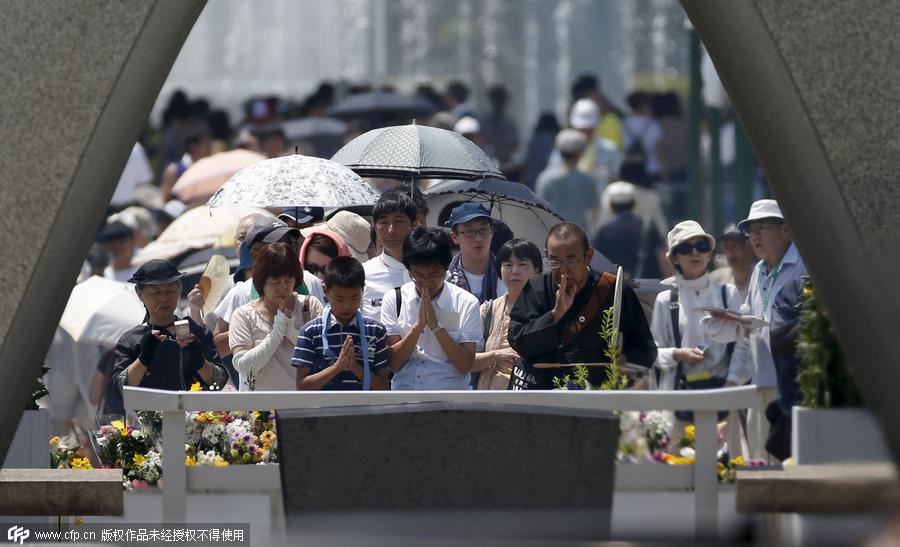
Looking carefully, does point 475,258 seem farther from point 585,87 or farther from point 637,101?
point 585,87

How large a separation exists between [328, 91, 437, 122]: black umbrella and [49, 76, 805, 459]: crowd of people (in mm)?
11485

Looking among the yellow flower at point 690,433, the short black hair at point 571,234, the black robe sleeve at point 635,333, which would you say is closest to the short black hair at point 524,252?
the short black hair at point 571,234

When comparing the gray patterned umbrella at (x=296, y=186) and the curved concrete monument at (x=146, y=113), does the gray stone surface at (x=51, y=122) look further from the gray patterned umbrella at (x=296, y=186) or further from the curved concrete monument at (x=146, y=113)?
the gray patterned umbrella at (x=296, y=186)

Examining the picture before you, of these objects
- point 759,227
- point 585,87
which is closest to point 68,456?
point 759,227

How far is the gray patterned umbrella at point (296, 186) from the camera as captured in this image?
9.09 metres

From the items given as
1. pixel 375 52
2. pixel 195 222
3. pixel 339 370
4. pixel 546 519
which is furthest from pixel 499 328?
pixel 375 52

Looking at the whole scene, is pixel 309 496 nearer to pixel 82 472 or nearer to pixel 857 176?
pixel 82 472

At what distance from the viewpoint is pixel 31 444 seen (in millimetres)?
7445

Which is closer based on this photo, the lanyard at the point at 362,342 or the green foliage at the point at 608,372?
the green foliage at the point at 608,372

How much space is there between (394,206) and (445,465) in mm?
2962

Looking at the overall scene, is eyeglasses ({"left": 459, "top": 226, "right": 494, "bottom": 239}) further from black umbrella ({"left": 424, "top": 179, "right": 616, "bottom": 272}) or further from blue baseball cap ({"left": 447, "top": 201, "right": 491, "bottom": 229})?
black umbrella ({"left": 424, "top": 179, "right": 616, "bottom": 272})

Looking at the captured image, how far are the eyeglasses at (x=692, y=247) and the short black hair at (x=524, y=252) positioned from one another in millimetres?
877

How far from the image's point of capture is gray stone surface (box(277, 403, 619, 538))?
6301 millimetres

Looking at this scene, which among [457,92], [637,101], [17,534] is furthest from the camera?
[457,92]
